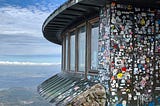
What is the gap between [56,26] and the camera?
15.7m

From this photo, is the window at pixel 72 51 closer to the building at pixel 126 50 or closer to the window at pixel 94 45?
the window at pixel 94 45

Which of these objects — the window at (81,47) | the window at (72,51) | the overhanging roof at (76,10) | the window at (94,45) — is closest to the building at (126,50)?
the overhanging roof at (76,10)

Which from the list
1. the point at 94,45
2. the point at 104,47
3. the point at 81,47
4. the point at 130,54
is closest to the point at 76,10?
the point at 94,45

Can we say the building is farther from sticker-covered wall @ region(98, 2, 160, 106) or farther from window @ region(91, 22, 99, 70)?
window @ region(91, 22, 99, 70)

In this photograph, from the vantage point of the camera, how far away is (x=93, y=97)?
1002cm

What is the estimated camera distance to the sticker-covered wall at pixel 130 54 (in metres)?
10.0

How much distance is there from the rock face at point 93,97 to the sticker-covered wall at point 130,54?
0.18 metres

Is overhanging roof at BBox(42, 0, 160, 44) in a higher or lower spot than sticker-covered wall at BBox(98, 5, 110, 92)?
higher

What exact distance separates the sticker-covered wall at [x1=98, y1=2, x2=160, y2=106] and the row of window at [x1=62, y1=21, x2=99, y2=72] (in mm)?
1126

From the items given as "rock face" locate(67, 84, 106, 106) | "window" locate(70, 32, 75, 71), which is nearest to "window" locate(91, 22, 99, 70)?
"rock face" locate(67, 84, 106, 106)

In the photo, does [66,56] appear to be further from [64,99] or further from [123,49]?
[123,49]

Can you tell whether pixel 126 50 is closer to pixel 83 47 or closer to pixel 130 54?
pixel 130 54

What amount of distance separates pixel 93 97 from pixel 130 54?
62.5 inches

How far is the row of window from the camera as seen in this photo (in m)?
11.7
